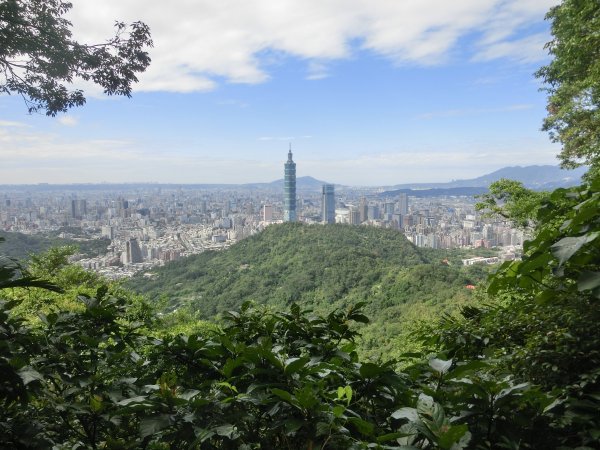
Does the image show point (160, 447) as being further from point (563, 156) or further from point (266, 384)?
point (563, 156)

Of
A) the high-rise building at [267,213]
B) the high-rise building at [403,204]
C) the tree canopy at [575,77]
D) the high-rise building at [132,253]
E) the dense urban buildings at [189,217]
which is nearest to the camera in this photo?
the tree canopy at [575,77]

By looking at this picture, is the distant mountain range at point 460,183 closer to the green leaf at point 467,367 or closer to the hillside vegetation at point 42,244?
the hillside vegetation at point 42,244

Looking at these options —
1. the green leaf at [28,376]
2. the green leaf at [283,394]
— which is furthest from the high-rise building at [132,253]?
the green leaf at [283,394]

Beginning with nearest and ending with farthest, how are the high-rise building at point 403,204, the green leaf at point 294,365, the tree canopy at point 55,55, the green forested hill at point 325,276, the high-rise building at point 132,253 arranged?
the green leaf at point 294,365, the tree canopy at point 55,55, the green forested hill at point 325,276, the high-rise building at point 132,253, the high-rise building at point 403,204

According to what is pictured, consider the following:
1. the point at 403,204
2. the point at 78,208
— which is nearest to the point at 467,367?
the point at 78,208

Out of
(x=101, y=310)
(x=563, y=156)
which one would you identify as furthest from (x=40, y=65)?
(x=563, y=156)

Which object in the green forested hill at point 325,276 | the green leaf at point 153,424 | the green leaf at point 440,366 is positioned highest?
the green leaf at point 440,366
